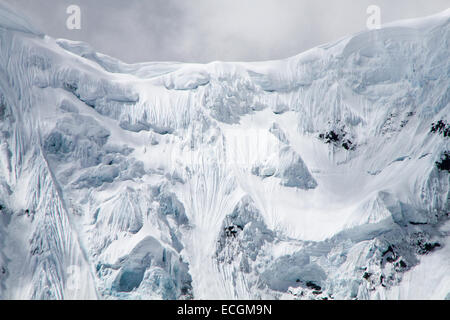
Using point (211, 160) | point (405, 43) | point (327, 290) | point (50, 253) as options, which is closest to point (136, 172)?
point (211, 160)

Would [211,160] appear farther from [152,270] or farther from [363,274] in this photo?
[363,274]

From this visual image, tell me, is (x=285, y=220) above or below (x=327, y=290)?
above

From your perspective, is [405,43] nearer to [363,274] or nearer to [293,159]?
[293,159]

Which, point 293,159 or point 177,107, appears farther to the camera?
point 177,107
